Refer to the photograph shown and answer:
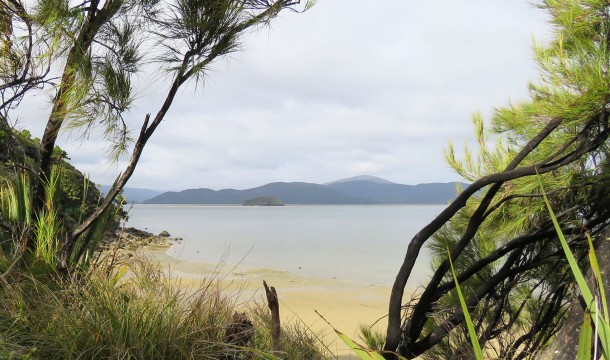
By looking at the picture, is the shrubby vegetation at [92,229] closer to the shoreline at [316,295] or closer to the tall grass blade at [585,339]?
the tall grass blade at [585,339]

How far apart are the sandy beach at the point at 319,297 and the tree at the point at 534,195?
2918 millimetres

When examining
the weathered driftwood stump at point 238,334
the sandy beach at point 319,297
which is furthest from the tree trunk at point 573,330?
the sandy beach at point 319,297

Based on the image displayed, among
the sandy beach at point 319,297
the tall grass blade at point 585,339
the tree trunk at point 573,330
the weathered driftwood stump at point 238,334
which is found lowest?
the sandy beach at point 319,297

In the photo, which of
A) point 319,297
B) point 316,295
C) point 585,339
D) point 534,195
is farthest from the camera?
point 316,295

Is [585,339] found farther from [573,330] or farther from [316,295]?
[316,295]

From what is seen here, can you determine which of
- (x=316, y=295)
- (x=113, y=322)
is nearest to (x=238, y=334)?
(x=113, y=322)

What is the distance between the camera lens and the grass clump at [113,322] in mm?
2111

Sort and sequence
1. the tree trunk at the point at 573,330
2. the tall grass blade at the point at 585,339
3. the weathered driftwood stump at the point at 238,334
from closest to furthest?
the tall grass blade at the point at 585,339 < the tree trunk at the point at 573,330 < the weathered driftwood stump at the point at 238,334

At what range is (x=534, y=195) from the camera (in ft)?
7.14

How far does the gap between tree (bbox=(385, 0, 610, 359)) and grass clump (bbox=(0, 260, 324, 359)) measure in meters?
0.71

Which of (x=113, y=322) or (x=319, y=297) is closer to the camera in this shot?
(x=113, y=322)

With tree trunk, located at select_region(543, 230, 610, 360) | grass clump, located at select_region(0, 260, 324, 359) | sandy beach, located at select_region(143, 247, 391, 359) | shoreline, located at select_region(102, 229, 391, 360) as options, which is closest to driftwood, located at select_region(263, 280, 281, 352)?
grass clump, located at select_region(0, 260, 324, 359)

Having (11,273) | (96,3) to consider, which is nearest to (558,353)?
(11,273)

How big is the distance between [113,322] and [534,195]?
1.92m
